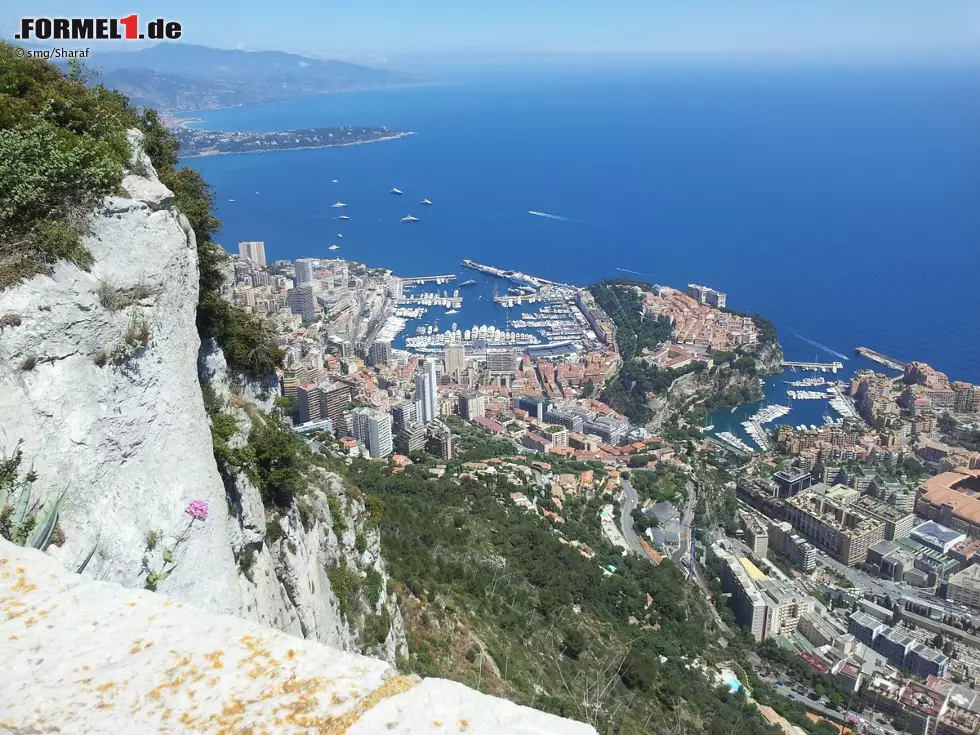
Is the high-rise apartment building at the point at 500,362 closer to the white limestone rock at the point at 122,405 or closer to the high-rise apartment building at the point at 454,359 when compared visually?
the high-rise apartment building at the point at 454,359

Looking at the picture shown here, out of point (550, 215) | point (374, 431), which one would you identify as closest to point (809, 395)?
point (374, 431)

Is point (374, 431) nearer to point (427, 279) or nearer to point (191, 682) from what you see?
point (191, 682)

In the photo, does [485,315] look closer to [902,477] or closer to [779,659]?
[902,477]

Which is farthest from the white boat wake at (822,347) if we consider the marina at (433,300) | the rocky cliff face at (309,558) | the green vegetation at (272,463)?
the green vegetation at (272,463)

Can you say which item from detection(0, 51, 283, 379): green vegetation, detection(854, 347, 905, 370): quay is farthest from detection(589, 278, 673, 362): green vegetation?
detection(0, 51, 283, 379): green vegetation

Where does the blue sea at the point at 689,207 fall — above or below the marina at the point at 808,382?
above

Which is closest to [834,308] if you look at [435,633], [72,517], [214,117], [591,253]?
[591,253]
